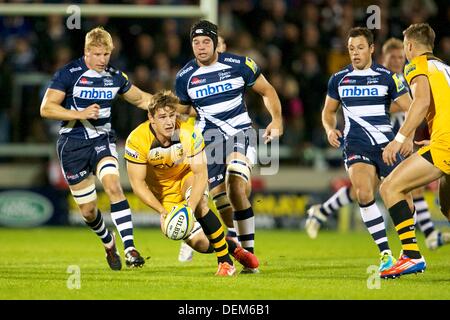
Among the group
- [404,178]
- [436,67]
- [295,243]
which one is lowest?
[295,243]

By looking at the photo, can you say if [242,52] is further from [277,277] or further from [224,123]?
[277,277]

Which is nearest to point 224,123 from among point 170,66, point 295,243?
point 295,243

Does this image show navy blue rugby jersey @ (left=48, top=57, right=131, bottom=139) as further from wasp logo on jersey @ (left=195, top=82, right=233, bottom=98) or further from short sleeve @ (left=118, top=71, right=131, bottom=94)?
wasp logo on jersey @ (left=195, top=82, right=233, bottom=98)

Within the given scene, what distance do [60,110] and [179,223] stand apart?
2.19 meters

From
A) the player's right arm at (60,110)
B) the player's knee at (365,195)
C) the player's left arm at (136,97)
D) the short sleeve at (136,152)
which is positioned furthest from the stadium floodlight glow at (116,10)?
the short sleeve at (136,152)

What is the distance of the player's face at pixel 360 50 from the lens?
9.69 metres

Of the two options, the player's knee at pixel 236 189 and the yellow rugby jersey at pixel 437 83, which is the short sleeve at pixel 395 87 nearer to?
the yellow rugby jersey at pixel 437 83

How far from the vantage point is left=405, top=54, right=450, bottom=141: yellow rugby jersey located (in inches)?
328

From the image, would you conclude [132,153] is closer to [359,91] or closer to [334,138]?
[334,138]

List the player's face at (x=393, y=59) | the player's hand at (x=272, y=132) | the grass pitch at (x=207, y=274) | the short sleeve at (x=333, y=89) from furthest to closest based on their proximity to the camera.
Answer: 1. the player's face at (x=393, y=59)
2. the short sleeve at (x=333, y=89)
3. the player's hand at (x=272, y=132)
4. the grass pitch at (x=207, y=274)

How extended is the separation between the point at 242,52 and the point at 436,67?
936 cm

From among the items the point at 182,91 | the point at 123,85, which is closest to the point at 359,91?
the point at 182,91

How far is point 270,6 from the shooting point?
18875 mm

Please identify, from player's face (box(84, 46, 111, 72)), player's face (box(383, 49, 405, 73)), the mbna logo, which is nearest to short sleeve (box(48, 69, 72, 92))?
player's face (box(84, 46, 111, 72))
